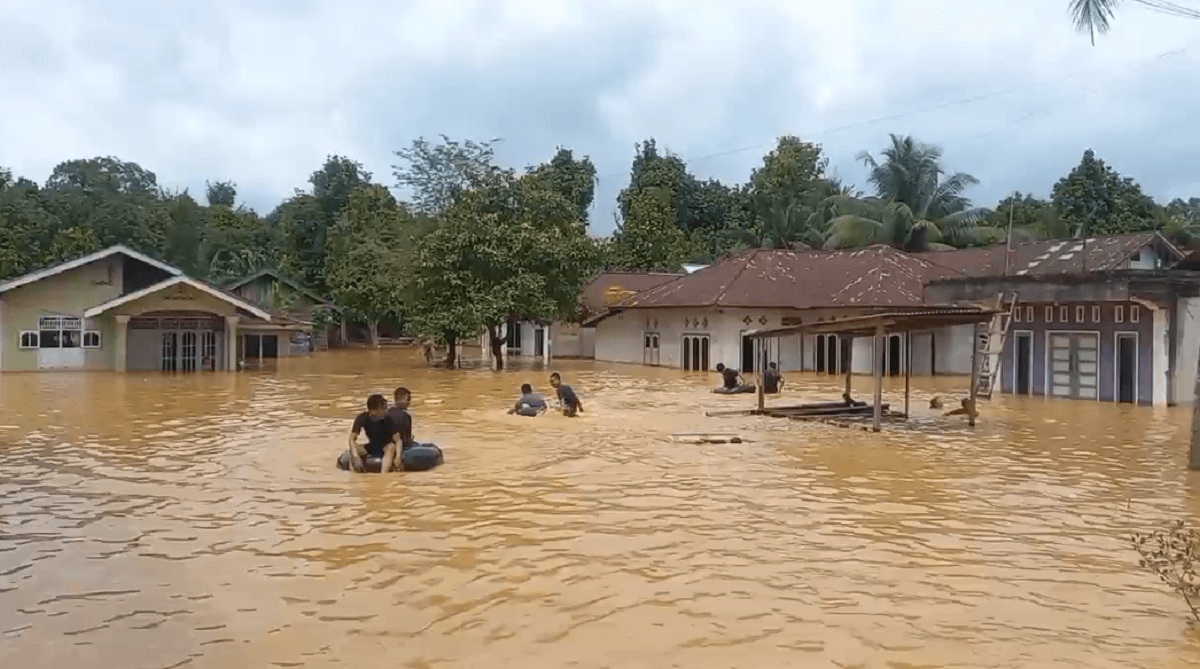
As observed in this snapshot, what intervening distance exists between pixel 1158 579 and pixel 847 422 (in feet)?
37.9

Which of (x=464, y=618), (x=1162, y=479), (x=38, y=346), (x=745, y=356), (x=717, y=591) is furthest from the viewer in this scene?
(x=745, y=356)

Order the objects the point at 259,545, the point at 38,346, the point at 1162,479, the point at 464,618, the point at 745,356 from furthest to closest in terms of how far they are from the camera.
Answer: the point at 745,356 < the point at 38,346 < the point at 1162,479 < the point at 259,545 < the point at 464,618

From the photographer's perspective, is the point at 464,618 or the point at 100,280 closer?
the point at 464,618

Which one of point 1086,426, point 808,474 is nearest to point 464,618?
point 808,474

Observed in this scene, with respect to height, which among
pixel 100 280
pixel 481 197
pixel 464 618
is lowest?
pixel 464 618


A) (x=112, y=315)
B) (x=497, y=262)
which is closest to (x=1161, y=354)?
(x=497, y=262)

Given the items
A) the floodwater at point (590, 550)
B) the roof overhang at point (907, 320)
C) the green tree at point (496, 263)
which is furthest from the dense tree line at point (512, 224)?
the floodwater at point (590, 550)

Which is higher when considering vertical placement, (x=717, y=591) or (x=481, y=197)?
(x=481, y=197)

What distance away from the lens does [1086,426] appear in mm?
20344

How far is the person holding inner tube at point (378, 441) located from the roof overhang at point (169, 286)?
24.5 m

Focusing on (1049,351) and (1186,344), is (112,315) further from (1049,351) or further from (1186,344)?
(1186,344)

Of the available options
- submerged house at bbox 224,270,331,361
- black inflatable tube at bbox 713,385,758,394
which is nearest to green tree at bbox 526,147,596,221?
submerged house at bbox 224,270,331,361

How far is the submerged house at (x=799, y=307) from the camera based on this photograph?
37438 millimetres

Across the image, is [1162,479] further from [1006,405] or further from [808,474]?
[1006,405]
